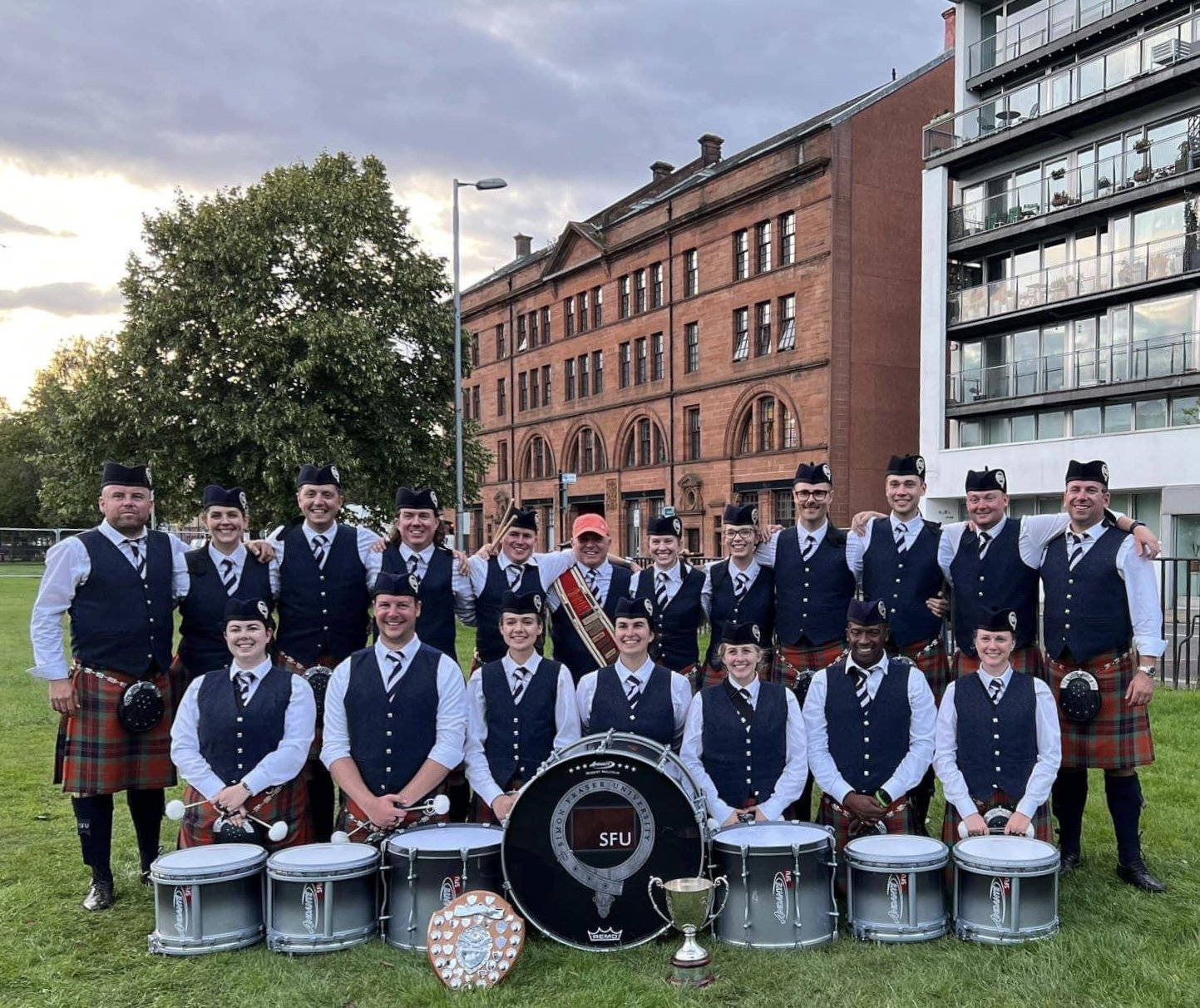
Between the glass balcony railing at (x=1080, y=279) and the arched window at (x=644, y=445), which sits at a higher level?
the glass balcony railing at (x=1080, y=279)

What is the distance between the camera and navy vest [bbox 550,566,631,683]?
19.1ft

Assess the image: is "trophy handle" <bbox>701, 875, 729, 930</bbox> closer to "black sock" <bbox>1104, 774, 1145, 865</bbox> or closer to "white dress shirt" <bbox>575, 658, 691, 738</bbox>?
"white dress shirt" <bbox>575, 658, 691, 738</bbox>

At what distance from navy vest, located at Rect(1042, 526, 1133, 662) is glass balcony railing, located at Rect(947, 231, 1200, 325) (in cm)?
1999

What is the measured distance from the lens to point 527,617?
16.1 feet

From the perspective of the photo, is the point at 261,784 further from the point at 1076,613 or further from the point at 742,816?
the point at 1076,613

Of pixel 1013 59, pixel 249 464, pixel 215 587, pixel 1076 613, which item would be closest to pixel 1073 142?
pixel 1013 59

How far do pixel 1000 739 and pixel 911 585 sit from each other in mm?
1003

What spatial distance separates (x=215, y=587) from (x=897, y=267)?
27.5m

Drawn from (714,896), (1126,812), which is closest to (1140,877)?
(1126,812)

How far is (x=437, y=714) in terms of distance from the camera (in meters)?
4.71

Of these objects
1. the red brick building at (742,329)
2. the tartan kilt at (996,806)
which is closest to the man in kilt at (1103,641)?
the tartan kilt at (996,806)

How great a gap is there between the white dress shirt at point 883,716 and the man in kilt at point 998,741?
0.07m

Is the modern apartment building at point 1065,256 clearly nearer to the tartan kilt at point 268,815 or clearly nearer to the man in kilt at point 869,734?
the man in kilt at point 869,734

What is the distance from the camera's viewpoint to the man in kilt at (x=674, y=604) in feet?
19.4
